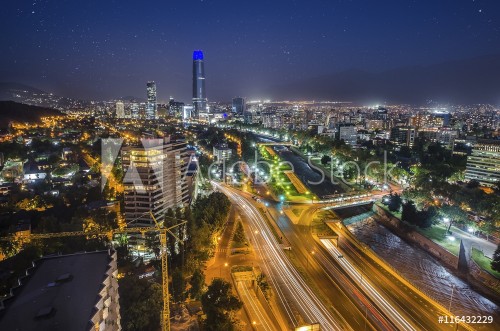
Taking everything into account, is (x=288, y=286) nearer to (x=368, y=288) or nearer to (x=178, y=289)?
(x=368, y=288)

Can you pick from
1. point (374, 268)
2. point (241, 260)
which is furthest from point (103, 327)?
point (374, 268)

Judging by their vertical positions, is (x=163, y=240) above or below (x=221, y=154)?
below

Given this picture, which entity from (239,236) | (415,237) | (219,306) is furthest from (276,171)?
(219,306)

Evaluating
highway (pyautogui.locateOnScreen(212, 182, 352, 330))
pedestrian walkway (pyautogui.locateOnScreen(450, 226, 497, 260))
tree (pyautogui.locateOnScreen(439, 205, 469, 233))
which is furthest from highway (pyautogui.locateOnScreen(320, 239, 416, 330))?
tree (pyautogui.locateOnScreen(439, 205, 469, 233))

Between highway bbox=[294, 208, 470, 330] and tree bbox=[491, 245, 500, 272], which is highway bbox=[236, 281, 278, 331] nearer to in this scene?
highway bbox=[294, 208, 470, 330]

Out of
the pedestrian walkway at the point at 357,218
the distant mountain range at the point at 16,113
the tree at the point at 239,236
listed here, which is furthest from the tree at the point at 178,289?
the distant mountain range at the point at 16,113

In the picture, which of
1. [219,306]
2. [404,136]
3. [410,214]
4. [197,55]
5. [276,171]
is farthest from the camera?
[197,55]
